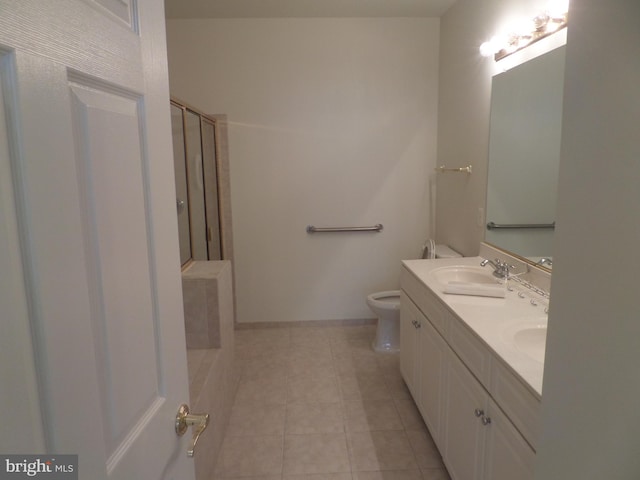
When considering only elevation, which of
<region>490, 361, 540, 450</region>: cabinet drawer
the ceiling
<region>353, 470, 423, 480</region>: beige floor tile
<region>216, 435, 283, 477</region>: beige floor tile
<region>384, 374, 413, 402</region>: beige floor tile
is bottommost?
<region>353, 470, 423, 480</region>: beige floor tile

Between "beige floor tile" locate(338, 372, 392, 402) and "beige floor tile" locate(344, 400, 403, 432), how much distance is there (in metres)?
0.06

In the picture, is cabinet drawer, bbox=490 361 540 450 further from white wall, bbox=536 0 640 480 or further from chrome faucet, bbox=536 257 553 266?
chrome faucet, bbox=536 257 553 266

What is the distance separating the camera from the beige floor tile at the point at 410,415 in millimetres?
2289

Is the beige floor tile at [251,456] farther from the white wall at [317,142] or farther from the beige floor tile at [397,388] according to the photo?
the white wall at [317,142]

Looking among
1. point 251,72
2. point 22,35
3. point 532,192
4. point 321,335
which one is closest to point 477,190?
point 532,192

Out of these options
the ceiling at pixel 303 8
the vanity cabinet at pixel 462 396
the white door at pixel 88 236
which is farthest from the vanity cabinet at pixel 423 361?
the ceiling at pixel 303 8

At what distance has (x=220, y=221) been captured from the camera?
3.43 m

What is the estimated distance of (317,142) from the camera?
11.2ft

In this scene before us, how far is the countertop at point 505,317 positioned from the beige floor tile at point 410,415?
0.84m

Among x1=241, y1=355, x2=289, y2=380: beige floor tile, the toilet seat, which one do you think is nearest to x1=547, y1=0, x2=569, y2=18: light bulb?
the toilet seat

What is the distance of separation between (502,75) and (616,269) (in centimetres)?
209

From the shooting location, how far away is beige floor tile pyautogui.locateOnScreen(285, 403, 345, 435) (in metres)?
2.28

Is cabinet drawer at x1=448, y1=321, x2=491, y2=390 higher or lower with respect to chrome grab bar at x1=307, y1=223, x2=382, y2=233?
lower

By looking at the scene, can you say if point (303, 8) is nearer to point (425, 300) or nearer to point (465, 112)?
point (465, 112)
